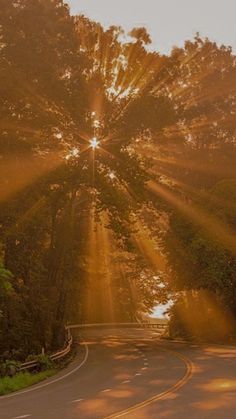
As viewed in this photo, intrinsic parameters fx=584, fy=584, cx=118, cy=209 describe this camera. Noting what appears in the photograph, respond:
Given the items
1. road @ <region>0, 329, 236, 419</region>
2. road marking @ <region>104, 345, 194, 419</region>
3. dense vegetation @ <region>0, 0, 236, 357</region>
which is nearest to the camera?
road marking @ <region>104, 345, 194, 419</region>

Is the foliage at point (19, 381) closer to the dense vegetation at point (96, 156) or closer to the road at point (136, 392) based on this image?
the road at point (136, 392)

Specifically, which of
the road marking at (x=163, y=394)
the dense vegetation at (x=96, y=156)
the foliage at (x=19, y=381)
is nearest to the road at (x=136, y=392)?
the road marking at (x=163, y=394)

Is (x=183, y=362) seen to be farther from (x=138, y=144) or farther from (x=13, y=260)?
(x=138, y=144)

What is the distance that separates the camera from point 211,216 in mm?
37969

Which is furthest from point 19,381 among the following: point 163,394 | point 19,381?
point 163,394

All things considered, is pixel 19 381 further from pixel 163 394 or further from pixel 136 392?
pixel 163 394

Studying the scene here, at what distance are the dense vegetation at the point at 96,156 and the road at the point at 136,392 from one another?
653cm

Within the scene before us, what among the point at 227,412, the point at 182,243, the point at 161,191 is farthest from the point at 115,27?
the point at 227,412

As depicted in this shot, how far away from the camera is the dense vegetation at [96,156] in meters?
31.0

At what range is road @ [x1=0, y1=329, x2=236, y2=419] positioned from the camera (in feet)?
42.5

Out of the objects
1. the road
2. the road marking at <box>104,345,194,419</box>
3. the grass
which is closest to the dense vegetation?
the grass

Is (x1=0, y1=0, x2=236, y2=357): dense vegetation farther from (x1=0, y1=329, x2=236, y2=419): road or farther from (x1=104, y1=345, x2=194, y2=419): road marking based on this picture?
(x1=104, y1=345, x2=194, y2=419): road marking

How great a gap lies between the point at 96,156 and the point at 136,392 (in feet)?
62.5

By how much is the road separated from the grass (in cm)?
52
